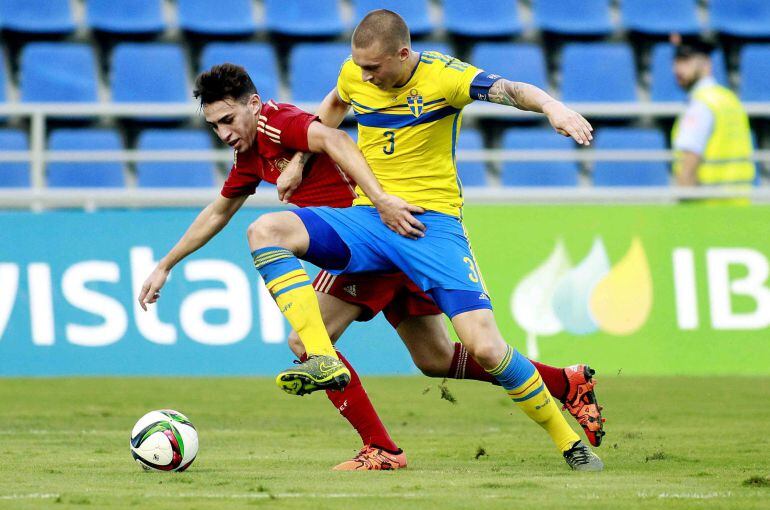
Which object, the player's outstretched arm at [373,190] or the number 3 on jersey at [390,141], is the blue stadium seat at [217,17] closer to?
the number 3 on jersey at [390,141]

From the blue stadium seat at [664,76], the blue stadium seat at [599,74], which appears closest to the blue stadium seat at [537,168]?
the blue stadium seat at [599,74]

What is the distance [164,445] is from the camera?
600 centimetres

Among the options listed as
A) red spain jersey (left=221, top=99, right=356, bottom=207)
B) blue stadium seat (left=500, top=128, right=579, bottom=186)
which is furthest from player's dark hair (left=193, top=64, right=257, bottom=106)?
blue stadium seat (left=500, top=128, right=579, bottom=186)

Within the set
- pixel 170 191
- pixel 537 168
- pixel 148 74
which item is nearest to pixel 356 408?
pixel 170 191

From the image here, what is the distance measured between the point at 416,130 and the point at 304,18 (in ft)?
34.6

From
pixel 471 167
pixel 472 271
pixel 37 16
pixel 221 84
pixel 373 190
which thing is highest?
pixel 37 16

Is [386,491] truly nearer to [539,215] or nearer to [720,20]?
[539,215]

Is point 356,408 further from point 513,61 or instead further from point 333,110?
point 513,61

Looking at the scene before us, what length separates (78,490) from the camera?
17.5 ft

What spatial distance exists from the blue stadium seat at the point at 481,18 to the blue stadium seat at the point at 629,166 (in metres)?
2.11

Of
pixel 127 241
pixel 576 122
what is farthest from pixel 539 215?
pixel 576 122

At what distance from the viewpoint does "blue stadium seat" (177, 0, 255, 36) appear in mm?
16141

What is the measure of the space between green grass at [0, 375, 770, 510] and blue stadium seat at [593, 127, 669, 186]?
14.2 feet

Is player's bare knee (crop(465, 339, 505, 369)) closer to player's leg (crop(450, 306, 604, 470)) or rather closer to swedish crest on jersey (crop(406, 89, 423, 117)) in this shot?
player's leg (crop(450, 306, 604, 470))
